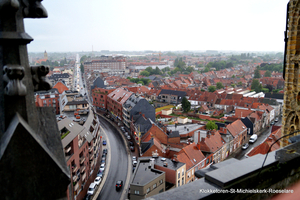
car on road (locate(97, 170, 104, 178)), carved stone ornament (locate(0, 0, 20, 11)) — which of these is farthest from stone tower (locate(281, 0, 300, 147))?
car on road (locate(97, 170, 104, 178))

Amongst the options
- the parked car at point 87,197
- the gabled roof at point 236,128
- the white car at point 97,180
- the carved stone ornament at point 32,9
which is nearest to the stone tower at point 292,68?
the carved stone ornament at point 32,9

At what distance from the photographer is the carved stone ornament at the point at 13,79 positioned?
6.15ft

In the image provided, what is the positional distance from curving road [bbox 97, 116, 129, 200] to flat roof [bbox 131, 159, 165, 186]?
299 centimetres

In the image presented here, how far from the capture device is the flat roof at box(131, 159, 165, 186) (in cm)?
1675

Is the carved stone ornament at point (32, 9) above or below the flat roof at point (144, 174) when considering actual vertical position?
above

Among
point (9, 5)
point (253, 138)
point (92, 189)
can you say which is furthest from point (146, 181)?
point (253, 138)

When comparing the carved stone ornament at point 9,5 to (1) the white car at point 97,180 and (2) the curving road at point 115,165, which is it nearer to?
(2) the curving road at point 115,165

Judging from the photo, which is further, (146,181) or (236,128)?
(236,128)

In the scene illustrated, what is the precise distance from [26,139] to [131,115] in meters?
32.8

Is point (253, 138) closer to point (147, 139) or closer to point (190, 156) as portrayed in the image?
point (190, 156)

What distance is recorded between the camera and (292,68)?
7340 millimetres

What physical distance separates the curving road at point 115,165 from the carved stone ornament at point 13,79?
1929 centimetres

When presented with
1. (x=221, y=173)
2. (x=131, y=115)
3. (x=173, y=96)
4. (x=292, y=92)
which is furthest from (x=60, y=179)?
(x=173, y=96)

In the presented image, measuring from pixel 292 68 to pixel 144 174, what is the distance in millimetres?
13155
